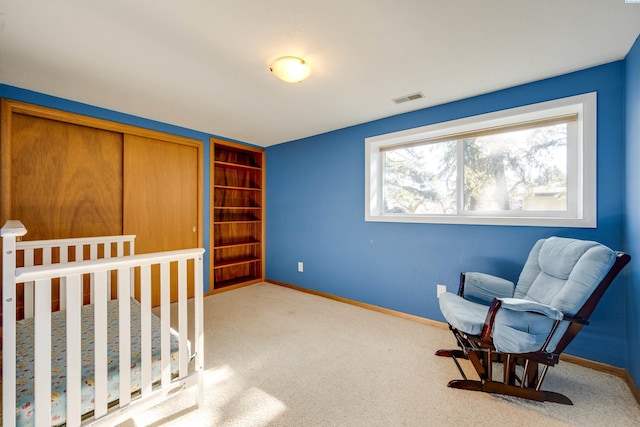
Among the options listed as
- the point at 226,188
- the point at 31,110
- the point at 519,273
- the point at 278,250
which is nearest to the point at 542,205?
the point at 519,273

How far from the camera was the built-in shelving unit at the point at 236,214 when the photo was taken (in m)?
3.75

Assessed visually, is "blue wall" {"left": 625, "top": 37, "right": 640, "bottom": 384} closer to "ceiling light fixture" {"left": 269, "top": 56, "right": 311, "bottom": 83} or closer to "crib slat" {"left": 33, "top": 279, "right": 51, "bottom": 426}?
"ceiling light fixture" {"left": 269, "top": 56, "right": 311, "bottom": 83}

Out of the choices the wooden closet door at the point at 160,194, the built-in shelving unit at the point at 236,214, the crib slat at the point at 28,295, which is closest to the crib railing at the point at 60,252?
the crib slat at the point at 28,295

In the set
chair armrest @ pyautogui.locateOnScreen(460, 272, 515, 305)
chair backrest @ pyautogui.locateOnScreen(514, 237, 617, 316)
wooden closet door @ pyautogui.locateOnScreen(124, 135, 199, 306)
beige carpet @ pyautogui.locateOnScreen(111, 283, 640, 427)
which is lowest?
beige carpet @ pyautogui.locateOnScreen(111, 283, 640, 427)

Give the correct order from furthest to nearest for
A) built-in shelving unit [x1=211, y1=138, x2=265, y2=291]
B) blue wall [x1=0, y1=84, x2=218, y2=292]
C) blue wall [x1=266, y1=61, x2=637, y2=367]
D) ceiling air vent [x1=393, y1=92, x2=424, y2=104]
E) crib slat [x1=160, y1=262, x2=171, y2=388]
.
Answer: built-in shelving unit [x1=211, y1=138, x2=265, y2=291] < ceiling air vent [x1=393, y1=92, x2=424, y2=104] < blue wall [x1=0, y1=84, x2=218, y2=292] < blue wall [x1=266, y1=61, x2=637, y2=367] < crib slat [x1=160, y1=262, x2=171, y2=388]

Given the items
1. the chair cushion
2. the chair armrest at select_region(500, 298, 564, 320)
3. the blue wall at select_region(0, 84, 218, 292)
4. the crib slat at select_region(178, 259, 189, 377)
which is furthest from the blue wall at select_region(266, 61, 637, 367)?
the crib slat at select_region(178, 259, 189, 377)

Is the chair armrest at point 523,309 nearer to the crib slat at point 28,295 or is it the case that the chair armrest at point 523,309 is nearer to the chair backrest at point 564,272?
the chair backrest at point 564,272

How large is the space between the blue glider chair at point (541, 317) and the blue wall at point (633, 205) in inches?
12.7

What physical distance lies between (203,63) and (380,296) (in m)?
2.66

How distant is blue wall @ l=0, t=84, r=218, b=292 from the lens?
221 cm

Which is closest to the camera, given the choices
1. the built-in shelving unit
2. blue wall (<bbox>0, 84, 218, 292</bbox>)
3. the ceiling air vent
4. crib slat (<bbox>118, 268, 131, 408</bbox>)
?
crib slat (<bbox>118, 268, 131, 408</bbox>)

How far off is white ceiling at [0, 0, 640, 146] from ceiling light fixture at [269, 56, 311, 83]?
5 cm

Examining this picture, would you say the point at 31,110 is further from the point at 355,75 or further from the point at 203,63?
the point at 355,75

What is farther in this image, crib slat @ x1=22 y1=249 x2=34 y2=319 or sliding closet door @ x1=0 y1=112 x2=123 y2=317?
sliding closet door @ x1=0 y1=112 x2=123 y2=317
